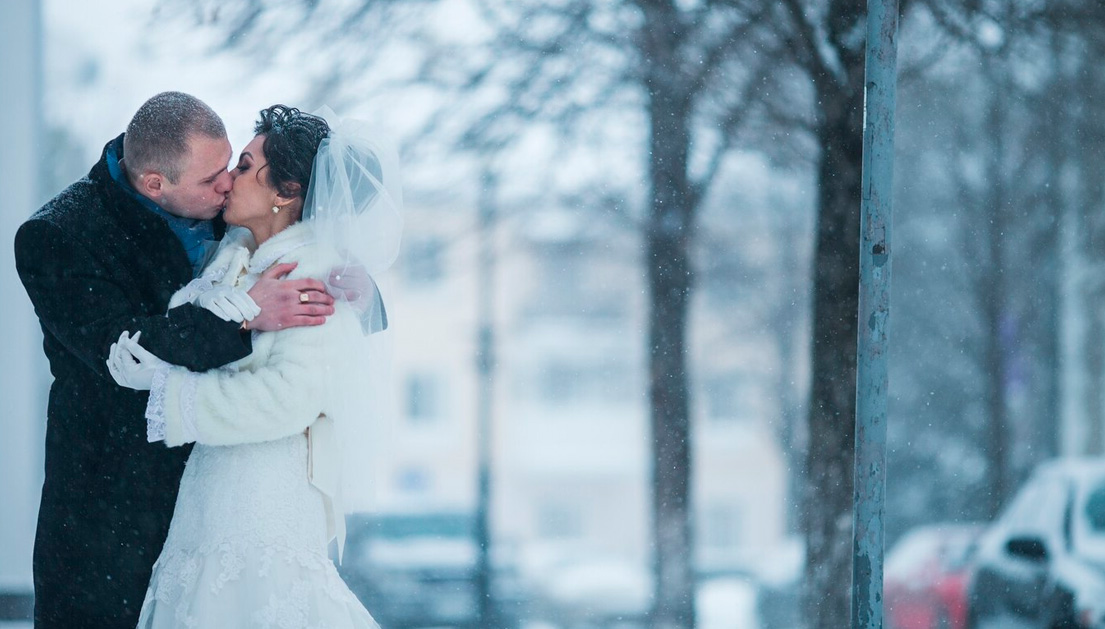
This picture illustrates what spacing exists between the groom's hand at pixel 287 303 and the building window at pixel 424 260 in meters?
3.65

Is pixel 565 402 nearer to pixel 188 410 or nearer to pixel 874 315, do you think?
pixel 874 315

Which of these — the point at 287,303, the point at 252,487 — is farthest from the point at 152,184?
the point at 252,487

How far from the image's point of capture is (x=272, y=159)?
2074 mm

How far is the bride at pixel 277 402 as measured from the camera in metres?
1.95

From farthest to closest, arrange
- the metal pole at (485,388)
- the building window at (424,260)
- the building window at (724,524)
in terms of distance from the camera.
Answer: the building window at (724,524) < the building window at (424,260) < the metal pole at (485,388)

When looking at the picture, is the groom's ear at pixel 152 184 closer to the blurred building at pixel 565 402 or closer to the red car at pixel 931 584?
the blurred building at pixel 565 402

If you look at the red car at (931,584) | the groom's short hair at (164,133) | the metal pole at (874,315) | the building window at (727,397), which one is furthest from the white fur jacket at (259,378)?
the building window at (727,397)

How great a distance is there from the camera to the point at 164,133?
206cm

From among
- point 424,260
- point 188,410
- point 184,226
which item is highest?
point 424,260

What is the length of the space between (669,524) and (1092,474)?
114 inches

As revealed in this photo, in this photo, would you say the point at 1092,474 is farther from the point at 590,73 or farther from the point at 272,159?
the point at 272,159

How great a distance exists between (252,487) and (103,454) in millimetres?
393

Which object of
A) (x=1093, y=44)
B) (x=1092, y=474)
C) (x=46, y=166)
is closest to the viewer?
(x=46, y=166)

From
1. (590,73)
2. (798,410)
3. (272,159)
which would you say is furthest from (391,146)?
(798,410)
